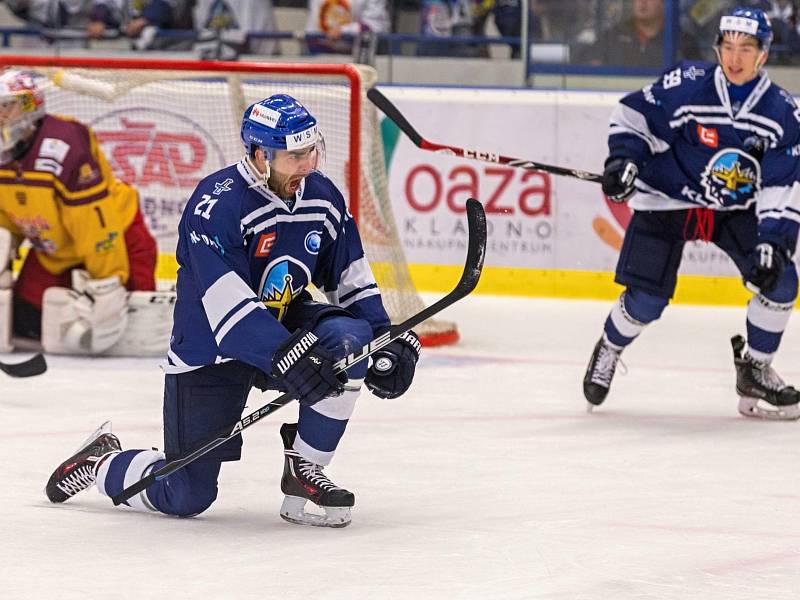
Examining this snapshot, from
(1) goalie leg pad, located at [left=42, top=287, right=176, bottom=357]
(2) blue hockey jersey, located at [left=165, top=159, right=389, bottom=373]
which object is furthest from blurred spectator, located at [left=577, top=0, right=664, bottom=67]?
(2) blue hockey jersey, located at [left=165, top=159, right=389, bottom=373]

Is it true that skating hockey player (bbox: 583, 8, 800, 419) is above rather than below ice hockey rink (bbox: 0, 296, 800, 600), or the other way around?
above

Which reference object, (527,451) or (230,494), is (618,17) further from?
(230,494)

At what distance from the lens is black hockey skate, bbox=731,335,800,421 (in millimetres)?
4367

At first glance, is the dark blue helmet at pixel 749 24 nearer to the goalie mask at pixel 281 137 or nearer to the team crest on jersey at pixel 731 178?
the team crest on jersey at pixel 731 178

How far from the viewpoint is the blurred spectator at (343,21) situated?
23.1 feet

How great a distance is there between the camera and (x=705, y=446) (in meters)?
4.04

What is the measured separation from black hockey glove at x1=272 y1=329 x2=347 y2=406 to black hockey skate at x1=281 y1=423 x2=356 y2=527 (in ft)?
0.87

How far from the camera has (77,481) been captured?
327 cm

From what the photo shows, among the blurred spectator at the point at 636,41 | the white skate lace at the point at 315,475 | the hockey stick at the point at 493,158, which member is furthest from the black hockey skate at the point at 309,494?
the blurred spectator at the point at 636,41

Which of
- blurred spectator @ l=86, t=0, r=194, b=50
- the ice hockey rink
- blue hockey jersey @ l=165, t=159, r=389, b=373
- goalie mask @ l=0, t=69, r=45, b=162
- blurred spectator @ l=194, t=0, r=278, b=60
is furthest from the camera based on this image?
blurred spectator @ l=86, t=0, r=194, b=50

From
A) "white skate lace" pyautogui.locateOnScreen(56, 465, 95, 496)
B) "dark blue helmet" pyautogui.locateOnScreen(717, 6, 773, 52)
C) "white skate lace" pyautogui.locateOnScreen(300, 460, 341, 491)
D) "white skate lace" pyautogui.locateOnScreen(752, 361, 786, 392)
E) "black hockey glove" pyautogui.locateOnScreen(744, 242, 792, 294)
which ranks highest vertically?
"dark blue helmet" pyautogui.locateOnScreen(717, 6, 773, 52)

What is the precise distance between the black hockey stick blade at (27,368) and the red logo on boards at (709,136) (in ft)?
6.32

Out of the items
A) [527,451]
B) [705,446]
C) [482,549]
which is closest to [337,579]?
[482,549]

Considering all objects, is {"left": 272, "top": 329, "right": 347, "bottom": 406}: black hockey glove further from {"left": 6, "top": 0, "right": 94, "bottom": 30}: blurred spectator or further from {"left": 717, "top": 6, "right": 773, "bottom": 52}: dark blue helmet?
{"left": 6, "top": 0, "right": 94, "bottom": 30}: blurred spectator
